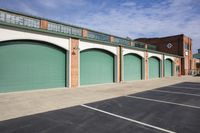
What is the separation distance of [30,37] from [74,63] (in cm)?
445

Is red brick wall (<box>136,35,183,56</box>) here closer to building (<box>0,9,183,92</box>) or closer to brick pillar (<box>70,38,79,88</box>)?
building (<box>0,9,183,92</box>)

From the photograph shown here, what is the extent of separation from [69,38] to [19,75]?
532 cm

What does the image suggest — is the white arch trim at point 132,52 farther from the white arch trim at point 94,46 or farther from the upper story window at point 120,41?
the upper story window at point 120,41

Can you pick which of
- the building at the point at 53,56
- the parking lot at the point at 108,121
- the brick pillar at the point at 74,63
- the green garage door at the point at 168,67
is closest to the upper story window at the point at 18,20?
the building at the point at 53,56

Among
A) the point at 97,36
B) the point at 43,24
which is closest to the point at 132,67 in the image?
the point at 97,36

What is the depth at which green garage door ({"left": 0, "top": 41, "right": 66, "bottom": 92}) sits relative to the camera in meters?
11.4

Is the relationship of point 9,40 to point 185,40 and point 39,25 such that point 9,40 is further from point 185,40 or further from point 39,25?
point 185,40

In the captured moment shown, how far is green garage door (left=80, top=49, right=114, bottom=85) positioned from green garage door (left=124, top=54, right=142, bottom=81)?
9.14 feet

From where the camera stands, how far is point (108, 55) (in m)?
19.7

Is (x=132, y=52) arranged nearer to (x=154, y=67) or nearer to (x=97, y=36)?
(x=97, y=36)

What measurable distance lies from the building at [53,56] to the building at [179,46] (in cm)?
2376

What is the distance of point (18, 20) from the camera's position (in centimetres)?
1281

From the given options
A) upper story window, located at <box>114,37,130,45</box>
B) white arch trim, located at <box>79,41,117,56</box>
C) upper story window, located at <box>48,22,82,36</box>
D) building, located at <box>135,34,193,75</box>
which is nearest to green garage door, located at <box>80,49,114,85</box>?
white arch trim, located at <box>79,41,117,56</box>

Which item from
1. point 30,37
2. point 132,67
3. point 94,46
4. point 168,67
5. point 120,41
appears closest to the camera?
point 30,37
